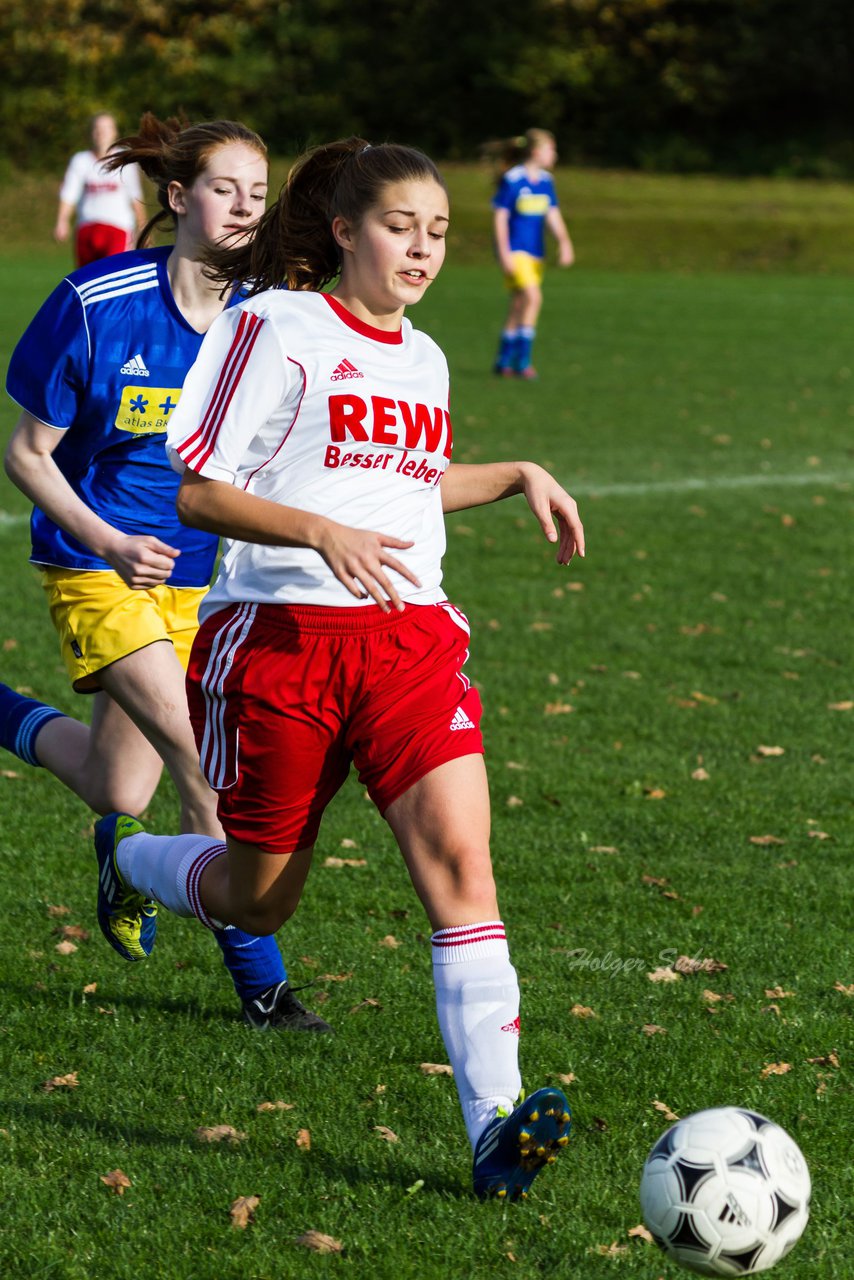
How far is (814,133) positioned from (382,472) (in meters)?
52.5

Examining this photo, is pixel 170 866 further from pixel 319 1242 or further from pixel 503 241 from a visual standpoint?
pixel 503 241

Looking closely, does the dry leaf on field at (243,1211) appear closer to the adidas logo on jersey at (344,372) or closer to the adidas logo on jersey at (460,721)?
the adidas logo on jersey at (460,721)

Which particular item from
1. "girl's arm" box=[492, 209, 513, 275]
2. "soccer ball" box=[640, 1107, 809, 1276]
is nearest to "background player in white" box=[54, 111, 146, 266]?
"girl's arm" box=[492, 209, 513, 275]

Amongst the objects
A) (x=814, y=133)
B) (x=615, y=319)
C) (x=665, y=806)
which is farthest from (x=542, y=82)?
(x=665, y=806)

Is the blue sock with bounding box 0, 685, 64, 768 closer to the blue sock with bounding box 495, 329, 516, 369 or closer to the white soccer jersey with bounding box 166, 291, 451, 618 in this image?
the white soccer jersey with bounding box 166, 291, 451, 618

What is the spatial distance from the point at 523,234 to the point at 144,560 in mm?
16038

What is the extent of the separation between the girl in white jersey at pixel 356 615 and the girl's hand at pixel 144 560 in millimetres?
259

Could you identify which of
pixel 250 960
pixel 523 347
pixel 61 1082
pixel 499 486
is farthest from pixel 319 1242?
pixel 523 347

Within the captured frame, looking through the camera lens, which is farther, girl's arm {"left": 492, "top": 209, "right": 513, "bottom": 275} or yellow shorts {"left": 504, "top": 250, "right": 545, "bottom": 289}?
girl's arm {"left": 492, "top": 209, "right": 513, "bottom": 275}

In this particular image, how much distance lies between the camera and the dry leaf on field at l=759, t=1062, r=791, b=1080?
3.96 meters

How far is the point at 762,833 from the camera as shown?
583cm

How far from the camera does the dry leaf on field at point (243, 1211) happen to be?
323 centimetres

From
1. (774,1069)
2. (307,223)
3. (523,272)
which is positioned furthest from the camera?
(523,272)

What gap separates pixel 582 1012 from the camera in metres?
4.31
